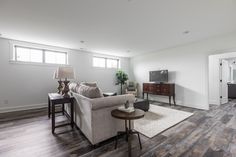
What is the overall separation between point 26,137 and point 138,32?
375 cm

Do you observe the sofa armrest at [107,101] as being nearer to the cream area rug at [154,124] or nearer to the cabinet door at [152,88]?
the cream area rug at [154,124]

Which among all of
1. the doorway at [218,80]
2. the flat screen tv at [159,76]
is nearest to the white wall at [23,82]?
the flat screen tv at [159,76]

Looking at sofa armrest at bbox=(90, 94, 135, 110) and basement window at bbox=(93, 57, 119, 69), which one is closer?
sofa armrest at bbox=(90, 94, 135, 110)

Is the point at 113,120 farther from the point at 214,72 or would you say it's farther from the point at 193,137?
the point at 214,72

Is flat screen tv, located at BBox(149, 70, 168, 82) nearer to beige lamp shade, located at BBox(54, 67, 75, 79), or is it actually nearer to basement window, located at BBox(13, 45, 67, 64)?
beige lamp shade, located at BBox(54, 67, 75, 79)

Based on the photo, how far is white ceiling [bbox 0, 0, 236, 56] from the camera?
7.10 feet

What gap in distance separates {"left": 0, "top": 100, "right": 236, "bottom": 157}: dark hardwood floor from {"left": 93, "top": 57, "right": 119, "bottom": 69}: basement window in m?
3.97

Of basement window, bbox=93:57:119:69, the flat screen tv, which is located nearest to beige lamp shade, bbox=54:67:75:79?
basement window, bbox=93:57:119:69

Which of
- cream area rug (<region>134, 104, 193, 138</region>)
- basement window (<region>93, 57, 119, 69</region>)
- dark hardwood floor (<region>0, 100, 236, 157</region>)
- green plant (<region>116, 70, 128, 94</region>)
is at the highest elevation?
basement window (<region>93, 57, 119, 69</region>)

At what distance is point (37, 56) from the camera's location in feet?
15.1

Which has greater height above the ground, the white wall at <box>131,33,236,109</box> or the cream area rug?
the white wall at <box>131,33,236,109</box>

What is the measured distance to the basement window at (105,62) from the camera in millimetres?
6312

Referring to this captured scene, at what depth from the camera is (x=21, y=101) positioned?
417 cm

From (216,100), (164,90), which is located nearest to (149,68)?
(164,90)
